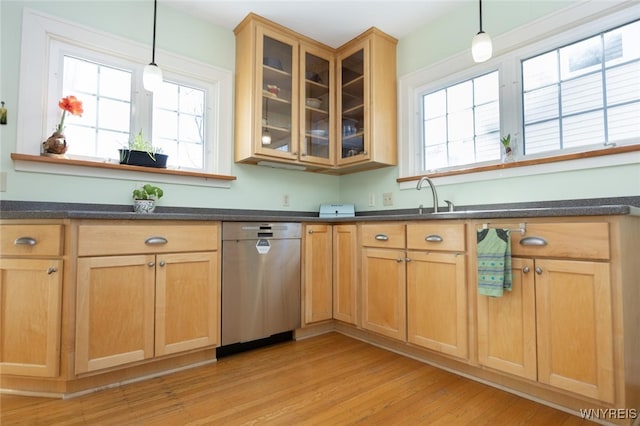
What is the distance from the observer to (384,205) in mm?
3002

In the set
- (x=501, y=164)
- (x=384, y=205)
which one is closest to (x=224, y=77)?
(x=384, y=205)

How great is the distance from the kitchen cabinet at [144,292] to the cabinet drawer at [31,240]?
110 millimetres

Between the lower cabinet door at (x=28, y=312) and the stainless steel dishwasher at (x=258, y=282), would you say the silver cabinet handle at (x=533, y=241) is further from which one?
the lower cabinet door at (x=28, y=312)

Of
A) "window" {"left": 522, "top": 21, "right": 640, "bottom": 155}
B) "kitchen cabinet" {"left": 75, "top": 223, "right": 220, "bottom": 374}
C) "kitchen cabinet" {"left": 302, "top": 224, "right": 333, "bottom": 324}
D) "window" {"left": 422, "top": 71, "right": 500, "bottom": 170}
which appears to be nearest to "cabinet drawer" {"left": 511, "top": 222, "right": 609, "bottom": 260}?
"window" {"left": 522, "top": 21, "right": 640, "bottom": 155}

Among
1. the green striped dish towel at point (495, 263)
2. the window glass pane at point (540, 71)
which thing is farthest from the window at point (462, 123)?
the green striped dish towel at point (495, 263)

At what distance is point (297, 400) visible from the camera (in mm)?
1617

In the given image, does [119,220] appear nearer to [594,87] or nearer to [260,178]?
[260,178]

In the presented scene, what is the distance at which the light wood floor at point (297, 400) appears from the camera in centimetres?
145

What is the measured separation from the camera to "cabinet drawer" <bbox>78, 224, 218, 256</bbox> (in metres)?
1.70

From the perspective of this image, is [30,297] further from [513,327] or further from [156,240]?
[513,327]

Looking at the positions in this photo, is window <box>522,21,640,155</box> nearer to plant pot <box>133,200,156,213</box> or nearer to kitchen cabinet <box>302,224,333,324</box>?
kitchen cabinet <box>302,224,333,324</box>

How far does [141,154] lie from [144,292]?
1.02 m

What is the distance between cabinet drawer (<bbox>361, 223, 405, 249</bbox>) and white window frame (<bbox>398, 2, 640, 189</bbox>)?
0.66 metres

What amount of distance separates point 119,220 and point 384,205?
2080mm
